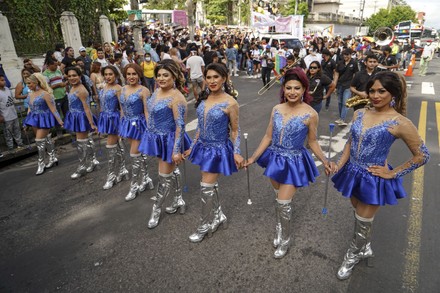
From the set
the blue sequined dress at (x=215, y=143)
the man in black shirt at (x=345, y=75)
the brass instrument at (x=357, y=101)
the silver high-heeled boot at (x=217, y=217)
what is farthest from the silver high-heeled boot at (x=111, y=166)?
the man in black shirt at (x=345, y=75)

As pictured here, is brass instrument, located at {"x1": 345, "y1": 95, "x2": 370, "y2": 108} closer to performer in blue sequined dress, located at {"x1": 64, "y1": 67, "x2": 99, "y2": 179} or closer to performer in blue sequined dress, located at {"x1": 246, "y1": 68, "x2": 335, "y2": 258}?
performer in blue sequined dress, located at {"x1": 246, "y1": 68, "x2": 335, "y2": 258}

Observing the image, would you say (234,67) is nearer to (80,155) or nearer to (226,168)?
(80,155)

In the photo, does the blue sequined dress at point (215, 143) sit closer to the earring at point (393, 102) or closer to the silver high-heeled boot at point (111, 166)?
the earring at point (393, 102)

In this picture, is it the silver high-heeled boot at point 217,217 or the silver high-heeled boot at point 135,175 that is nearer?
the silver high-heeled boot at point 217,217

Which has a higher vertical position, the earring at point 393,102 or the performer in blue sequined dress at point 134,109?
the earring at point 393,102

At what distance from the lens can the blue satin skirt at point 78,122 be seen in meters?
5.76

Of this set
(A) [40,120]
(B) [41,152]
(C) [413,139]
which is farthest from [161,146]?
(B) [41,152]

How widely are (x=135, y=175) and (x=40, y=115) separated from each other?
2.46 metres

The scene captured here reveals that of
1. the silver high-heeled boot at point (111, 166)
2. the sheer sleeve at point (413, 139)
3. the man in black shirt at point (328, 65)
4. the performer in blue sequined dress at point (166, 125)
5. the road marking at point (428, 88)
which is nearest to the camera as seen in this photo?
the sheer sleeve at point (413, 139)

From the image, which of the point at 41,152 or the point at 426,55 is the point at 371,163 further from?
the point at 426,55

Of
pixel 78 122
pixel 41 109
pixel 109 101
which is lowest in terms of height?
pixel 78 122

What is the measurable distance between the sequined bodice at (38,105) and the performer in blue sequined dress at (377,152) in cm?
550

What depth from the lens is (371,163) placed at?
9.86ft

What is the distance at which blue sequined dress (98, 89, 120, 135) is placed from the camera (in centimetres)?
529
